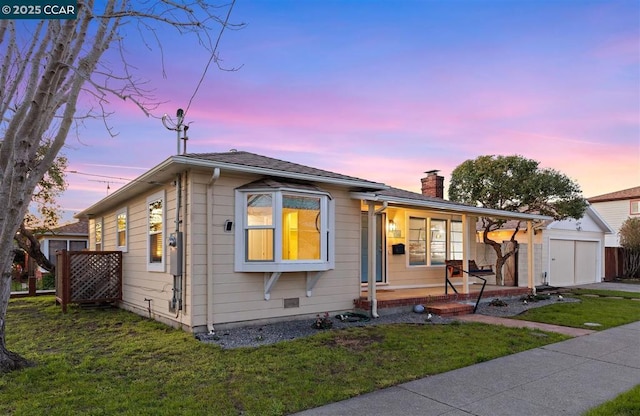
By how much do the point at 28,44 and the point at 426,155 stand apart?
41.2 feet

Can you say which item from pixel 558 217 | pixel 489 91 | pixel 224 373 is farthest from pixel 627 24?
pixel 224 373

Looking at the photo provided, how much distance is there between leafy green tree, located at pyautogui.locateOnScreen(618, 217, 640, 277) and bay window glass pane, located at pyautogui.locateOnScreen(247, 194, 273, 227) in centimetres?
2009

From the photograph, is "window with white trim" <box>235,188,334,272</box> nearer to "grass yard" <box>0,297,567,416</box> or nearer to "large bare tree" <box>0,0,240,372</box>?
"grass yard" <box>0,297,567,416</box>

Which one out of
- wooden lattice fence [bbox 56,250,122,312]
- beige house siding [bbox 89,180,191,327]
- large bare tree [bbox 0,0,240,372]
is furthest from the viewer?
wooden lattice fence [bbox 56,250,122,312]

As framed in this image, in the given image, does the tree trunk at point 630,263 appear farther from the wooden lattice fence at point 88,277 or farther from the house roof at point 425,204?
the wooden lattice fence at point 88,277

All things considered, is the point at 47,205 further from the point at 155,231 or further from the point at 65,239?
the point at 155,231

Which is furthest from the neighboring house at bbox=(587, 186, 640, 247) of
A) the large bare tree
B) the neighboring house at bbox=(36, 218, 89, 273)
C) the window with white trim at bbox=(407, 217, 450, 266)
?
the neighboring house at bbox=(36, 218, 89, 273)

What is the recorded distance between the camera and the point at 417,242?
11.0 metres

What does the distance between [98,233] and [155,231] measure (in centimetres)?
619

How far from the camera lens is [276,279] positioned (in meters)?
6.88

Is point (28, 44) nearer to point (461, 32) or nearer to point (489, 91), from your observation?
point (461, 32)

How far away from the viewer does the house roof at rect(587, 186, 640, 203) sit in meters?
26.0

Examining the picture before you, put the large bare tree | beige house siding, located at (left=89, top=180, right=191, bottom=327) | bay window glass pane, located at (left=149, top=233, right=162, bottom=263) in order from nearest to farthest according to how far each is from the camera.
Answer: the large bare tree
beige house siding, located at (left=89, top=180, right=191, bottom=327)
bay window glass pane, located at (left=149, top=233, right=162, bottom=263)

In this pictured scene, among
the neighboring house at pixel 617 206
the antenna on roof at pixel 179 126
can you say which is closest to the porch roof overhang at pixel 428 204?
the antenna on roof at pixel 179 126
